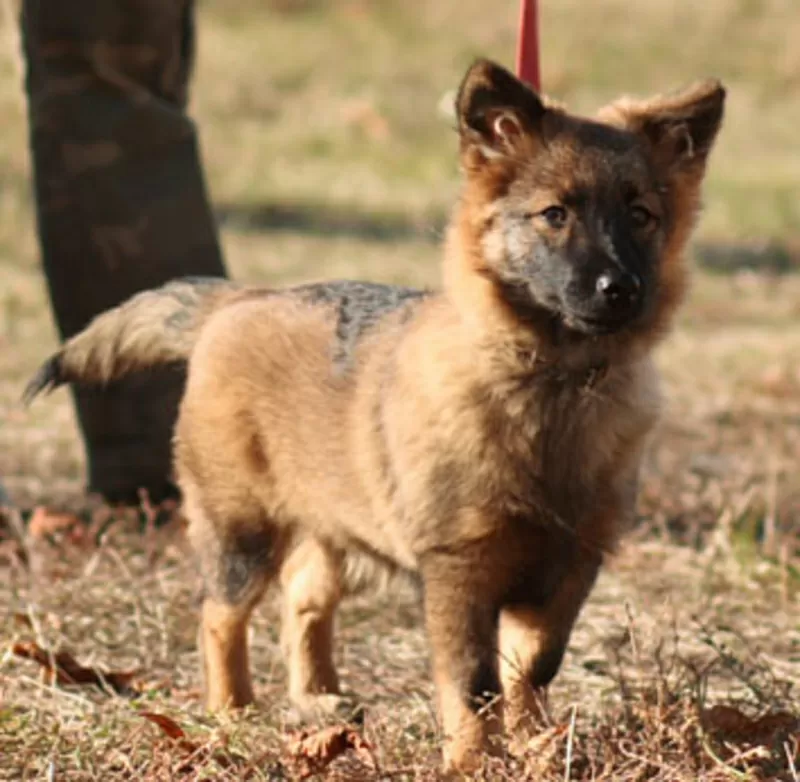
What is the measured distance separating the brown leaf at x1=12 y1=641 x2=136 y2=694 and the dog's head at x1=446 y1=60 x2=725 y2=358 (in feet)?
5.36

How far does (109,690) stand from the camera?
5328 millimetres

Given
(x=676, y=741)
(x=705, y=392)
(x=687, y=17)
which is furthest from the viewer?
(x=687, y=17)

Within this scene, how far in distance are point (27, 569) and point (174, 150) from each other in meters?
1.87

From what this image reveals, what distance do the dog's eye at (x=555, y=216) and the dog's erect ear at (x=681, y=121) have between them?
13.5 inches

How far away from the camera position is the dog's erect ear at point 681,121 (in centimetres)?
488

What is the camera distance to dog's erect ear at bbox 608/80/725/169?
4.88m

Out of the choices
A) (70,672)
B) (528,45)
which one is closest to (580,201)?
(528,45)

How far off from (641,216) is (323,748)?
4.90ft

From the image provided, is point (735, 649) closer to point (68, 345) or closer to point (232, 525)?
point (232, 525)

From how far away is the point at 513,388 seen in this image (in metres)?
4.77

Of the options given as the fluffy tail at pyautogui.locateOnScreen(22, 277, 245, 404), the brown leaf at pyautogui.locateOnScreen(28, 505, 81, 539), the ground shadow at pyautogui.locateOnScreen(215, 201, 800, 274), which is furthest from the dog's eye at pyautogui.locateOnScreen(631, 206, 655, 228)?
the ground shadow at pyautogui.locateOnScreen(215, 201, 800, 274)

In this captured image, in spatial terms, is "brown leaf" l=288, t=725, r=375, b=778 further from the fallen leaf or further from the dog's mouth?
the fallen leaf

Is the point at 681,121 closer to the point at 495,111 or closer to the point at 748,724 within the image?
the point at 495,111

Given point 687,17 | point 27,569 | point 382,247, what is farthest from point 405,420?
point 687,17
